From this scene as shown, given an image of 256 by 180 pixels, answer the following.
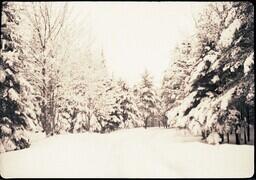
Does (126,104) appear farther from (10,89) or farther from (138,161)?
(138,161)

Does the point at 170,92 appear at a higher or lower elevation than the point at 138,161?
higher

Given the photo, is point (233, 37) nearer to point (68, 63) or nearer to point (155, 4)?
point (155, 4)

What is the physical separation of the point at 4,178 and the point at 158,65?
4.78 m

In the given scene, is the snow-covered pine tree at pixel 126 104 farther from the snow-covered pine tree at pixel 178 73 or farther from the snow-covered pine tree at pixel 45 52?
the snow-covered pine tree at pixel 178 73

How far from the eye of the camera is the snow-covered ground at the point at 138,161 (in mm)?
6895

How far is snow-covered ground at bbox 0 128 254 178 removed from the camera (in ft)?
22.6

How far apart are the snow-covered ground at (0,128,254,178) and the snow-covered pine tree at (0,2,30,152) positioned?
2.74 feet

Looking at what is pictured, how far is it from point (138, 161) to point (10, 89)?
3.99 meters

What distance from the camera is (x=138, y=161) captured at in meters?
7.87

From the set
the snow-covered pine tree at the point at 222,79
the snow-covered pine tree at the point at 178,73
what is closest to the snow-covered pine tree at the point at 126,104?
the snow-covered pine tree at the point at 178,73

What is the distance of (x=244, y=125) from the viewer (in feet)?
28.7

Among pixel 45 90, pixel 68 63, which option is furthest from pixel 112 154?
pixel 68 63

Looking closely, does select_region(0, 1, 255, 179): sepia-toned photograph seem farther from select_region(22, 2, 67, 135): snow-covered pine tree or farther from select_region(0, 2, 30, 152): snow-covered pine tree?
select_region(22, 2, 67, 135): snow-covered pine tree

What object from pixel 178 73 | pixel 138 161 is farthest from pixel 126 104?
pixel 138 161
